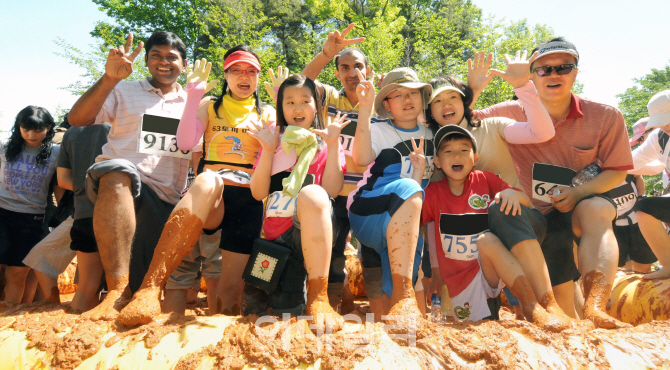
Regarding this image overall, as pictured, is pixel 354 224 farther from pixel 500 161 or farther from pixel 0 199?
pixel 0 199

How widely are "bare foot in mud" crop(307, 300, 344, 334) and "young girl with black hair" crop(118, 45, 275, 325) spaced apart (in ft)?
2.60

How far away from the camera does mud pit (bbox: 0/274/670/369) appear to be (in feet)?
6.33

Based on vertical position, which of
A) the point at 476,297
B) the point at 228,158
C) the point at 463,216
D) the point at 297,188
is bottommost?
the point at 476,297

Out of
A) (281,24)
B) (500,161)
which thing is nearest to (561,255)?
(500,161)

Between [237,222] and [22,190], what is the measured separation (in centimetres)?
274

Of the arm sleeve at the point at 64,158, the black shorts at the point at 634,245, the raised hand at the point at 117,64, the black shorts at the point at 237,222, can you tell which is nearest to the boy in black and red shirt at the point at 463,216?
the black shorts at the point at 237,222

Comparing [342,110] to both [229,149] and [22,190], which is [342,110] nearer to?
[229,149]

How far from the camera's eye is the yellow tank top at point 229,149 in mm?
2873

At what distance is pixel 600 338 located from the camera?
7.05ft

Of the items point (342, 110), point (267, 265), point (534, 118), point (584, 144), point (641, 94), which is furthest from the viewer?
point (641, 94)

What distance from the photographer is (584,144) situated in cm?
300

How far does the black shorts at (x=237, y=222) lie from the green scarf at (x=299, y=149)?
0.51 meters

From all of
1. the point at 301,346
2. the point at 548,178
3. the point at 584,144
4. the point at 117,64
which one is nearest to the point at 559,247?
the point at 548,178

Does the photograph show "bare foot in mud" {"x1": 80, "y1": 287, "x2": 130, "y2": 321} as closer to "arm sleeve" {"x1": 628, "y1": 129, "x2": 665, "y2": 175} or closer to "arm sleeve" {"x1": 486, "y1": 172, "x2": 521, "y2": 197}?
"arm sleeve" {"x1": 486, "y1": 172, "x2": 521, "y2": 197}
